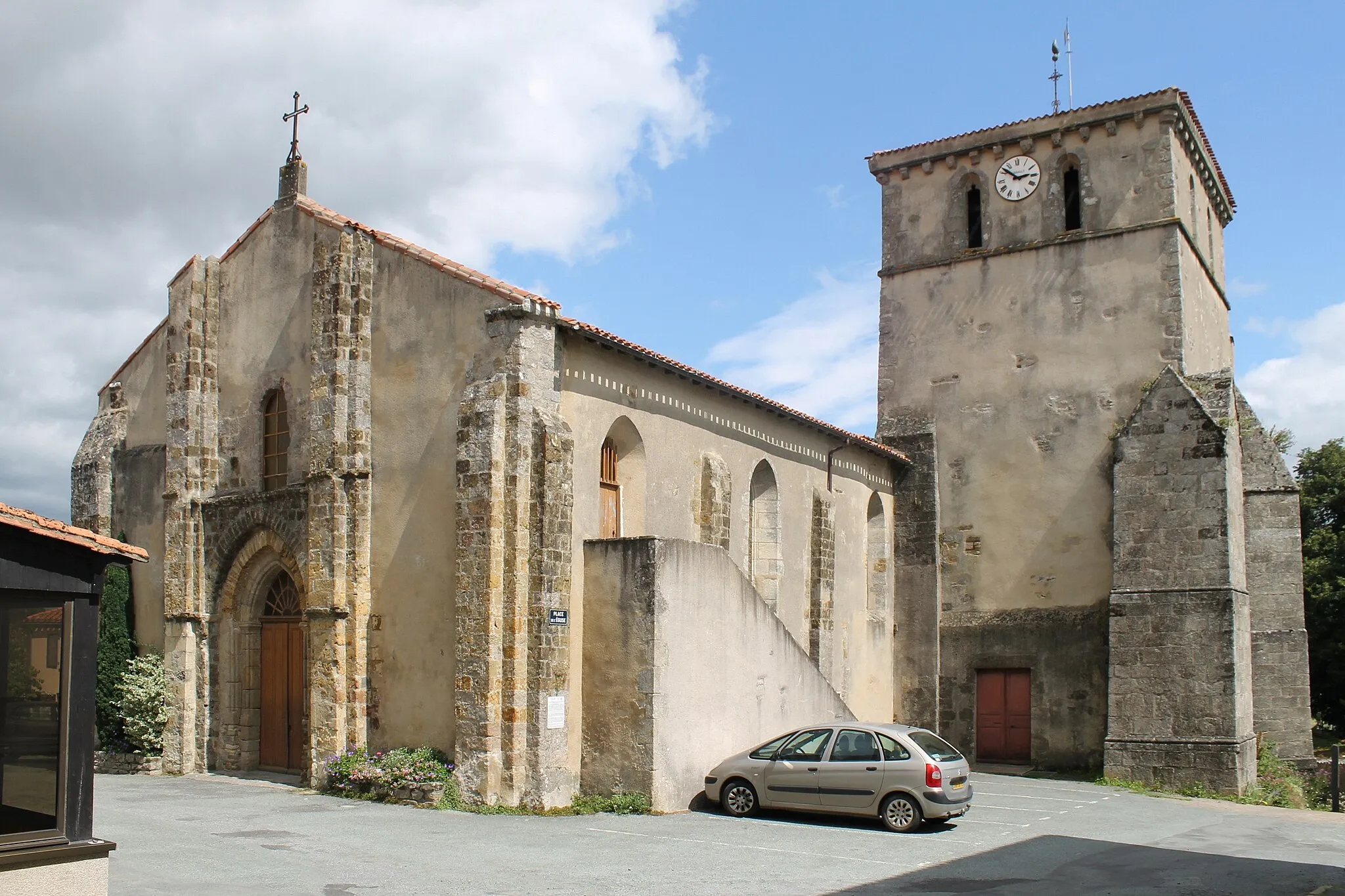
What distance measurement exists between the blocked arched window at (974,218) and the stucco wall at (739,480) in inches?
200

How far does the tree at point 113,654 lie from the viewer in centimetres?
1944

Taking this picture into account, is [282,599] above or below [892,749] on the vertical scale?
above

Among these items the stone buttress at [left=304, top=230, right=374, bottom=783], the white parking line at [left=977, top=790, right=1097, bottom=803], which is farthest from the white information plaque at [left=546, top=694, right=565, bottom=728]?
the white parking line at [left=977, top=790, right=1097, bottom=803]

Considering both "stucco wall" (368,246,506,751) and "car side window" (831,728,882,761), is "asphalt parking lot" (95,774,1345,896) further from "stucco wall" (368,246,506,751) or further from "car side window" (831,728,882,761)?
"stucco wall" (368,246,506,751)

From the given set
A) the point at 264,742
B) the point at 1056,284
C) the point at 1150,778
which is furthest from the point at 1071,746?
the point at 264,742

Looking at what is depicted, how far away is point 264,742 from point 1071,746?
14.3 m

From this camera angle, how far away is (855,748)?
1504cm

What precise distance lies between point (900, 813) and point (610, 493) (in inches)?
240

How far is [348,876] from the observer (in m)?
11.0

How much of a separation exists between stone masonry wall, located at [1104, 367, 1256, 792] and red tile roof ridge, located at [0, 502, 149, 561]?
17.8 m

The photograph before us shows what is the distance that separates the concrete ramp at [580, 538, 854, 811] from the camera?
15.5m

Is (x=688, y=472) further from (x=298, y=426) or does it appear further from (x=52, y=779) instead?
(x=52, y=779)

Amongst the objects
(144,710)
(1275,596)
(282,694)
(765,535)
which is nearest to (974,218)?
(765,535)

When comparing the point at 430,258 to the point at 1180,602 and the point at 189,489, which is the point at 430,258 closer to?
the point at 189,489
